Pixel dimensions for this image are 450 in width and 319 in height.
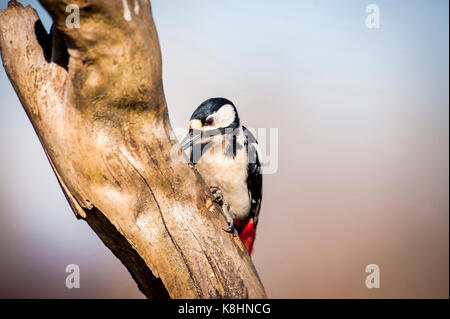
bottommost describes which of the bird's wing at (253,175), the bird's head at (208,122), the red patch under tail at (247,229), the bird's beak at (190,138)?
the red patch under tail at (247,229)

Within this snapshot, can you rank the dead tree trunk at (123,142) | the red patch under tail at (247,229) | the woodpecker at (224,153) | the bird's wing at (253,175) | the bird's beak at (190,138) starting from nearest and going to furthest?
the dead tree trunk at (123,142), the bird's beak at (190,138), the woodpecker at (224,153), the bird's wing at (253,175), the red patch under tail at (247,229)

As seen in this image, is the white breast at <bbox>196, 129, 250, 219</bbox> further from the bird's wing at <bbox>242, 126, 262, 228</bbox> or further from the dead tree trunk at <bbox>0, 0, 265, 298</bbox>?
the dead tree trunk at <bbox>0, 0, 265, 298</bbox>

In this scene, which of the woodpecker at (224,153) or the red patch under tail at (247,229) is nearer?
the woodpecker at (224,153)

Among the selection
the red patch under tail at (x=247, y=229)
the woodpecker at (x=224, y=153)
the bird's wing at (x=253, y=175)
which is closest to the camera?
the woodpecker at (x=224, y=153)

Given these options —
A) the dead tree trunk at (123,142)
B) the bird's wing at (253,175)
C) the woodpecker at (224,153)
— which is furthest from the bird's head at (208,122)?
the dead tree trunk at (123,142)

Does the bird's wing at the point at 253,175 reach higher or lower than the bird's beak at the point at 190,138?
lower

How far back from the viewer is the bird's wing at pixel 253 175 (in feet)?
6.31

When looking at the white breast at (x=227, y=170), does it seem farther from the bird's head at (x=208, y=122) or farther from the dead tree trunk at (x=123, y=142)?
the dead tree trunk at (x=123, y=142)

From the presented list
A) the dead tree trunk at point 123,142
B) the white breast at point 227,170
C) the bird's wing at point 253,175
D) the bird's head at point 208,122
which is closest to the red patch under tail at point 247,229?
the bird's wing at point 253,175

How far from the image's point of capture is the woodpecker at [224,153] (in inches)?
69.8

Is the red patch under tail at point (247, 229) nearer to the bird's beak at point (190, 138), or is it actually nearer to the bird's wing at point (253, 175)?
the bird's wing at point (253, 175)

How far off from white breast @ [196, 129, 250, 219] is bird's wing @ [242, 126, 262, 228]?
47mm
